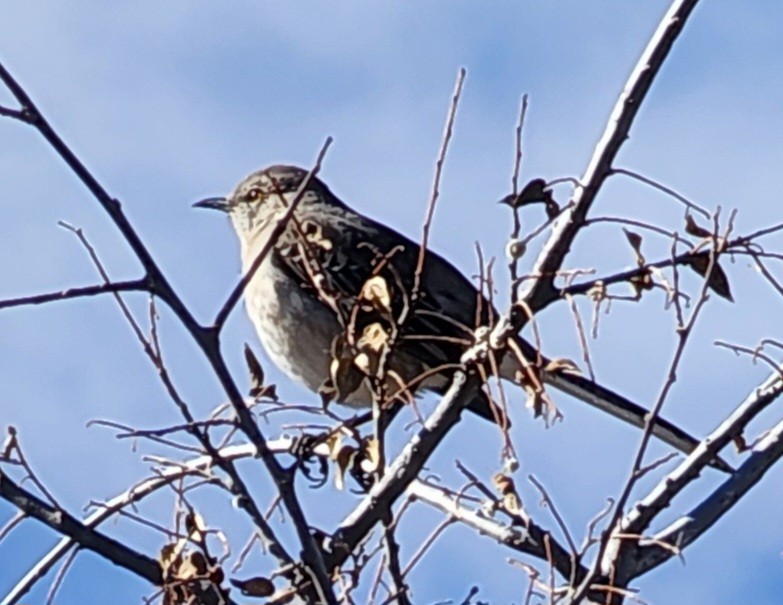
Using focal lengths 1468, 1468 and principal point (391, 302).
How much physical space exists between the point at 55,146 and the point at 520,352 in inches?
45.9

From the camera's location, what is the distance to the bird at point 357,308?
330cm

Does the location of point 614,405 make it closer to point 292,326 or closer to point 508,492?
point 292,326

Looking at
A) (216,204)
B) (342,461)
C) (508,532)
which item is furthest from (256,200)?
(342,461)

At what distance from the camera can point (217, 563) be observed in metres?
3.23

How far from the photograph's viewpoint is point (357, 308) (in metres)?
3.35

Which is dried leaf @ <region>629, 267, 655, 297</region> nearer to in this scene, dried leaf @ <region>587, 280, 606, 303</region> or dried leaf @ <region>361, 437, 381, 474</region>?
dried leaf @ <region>587, 280, 606, 303</region>

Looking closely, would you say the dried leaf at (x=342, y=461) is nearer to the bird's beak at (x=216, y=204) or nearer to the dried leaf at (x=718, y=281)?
→ the dried leaf at (x=718, y=281)

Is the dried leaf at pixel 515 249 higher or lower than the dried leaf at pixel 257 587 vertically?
higher

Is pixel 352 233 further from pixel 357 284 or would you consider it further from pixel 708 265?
pixel 708 265

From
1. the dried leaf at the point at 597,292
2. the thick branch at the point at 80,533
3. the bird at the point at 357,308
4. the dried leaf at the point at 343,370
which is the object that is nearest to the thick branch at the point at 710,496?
the bird at the point at 357,308

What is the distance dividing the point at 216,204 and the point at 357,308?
485 cm

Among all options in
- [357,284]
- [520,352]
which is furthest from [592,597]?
[357,284]

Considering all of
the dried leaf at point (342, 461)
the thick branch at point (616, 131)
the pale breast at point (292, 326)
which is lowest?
the dried leaf at point (342, 461)

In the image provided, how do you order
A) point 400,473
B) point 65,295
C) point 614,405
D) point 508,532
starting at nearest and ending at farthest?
point 65,295
point 400,473
point 508,532
point 614,405
